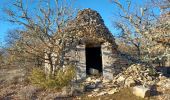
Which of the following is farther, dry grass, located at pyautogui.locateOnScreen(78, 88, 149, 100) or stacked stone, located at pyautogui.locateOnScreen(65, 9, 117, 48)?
stacked stone, located at pyautogui.locateOnScreen(65, 9, 117, 48)

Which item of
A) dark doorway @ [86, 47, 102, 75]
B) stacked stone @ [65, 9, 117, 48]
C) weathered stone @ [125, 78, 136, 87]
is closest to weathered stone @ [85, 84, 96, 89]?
weathered stone @ [125, 78, 136, 87]

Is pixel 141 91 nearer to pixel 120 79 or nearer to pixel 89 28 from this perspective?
pixel 120 79

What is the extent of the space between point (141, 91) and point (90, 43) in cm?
619

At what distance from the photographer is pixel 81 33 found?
21344 mm

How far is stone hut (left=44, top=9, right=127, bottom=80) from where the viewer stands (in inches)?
817

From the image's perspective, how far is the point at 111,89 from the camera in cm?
1819

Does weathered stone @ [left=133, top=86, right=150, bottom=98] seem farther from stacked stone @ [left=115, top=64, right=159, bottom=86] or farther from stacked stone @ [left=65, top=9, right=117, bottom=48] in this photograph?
stacked stone @ [left=65, top=9, right=117, bottom=48]

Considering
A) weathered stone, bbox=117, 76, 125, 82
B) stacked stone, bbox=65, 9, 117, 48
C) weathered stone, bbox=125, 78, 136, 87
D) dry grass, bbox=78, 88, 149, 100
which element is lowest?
dry grass, bbox=78, 88, 149, 100

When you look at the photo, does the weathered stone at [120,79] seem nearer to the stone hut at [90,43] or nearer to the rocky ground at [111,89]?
the rocky ground at [111,89]

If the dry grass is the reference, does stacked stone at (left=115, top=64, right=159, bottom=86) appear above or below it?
above

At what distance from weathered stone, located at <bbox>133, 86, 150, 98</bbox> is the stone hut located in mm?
3503

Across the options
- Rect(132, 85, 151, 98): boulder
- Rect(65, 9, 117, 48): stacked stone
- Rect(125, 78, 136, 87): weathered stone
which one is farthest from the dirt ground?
Rect(65, 9, 117, 48): stacked stone

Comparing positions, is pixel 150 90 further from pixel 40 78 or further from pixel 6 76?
pixel 6 76

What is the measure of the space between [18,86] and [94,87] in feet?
16.2
